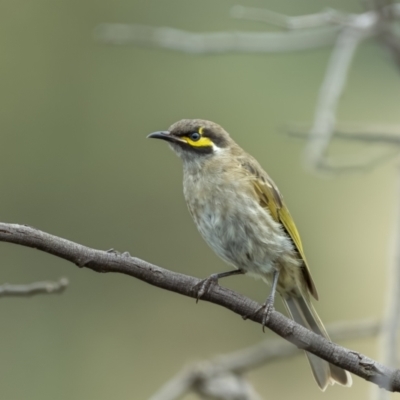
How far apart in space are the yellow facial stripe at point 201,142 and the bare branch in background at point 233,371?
4.10ft

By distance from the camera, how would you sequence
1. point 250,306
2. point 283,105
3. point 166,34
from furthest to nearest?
point 283,105 → point 166,34 → point 250,306

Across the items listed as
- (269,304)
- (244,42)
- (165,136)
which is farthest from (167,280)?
(244,42)

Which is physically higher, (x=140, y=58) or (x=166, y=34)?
(x=140, y=58)

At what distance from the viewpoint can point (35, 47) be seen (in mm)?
13484

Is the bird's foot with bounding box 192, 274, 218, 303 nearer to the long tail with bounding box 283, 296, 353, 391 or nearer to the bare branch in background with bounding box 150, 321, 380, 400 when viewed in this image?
the bare branch in background with bounding box 150, 321, 380, 400

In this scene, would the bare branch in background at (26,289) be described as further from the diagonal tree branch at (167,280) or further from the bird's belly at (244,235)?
the bird's belly at (244,235)

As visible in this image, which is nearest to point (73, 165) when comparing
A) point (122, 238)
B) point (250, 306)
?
point (122, 238)

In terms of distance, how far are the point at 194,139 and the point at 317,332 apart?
1.37m

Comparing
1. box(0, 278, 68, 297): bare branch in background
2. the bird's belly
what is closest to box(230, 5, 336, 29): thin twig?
the bird's belly

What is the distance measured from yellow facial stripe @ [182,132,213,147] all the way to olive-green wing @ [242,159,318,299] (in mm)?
249

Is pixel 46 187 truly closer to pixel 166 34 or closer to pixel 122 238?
pixel 122 238

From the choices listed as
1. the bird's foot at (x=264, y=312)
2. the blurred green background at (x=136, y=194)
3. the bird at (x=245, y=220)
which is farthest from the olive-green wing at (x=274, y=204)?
the blurred green background at (x=136, y=194)

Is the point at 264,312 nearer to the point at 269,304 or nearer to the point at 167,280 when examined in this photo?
the point at 269,304

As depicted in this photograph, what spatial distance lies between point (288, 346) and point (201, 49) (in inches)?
67.9
